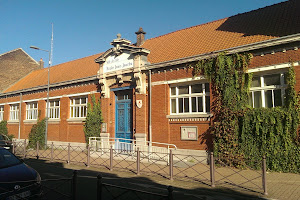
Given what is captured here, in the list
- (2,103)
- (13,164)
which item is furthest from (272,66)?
(2,103)

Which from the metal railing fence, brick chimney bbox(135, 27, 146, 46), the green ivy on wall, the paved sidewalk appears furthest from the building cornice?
brick chimney bbox(135, 27, 146, 46)

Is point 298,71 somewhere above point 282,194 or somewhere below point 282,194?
above

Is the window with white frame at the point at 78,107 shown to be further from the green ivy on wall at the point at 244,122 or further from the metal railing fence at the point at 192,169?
the green ivy on wall at the point at 244,122

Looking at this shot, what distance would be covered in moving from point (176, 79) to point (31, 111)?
16.1 metres

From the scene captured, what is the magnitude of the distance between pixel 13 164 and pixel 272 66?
10.4 metres

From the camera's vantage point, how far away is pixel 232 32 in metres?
13.9

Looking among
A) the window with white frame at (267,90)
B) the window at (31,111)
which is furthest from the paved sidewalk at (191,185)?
the window at (31,111)

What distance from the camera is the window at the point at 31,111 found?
23.1 metres

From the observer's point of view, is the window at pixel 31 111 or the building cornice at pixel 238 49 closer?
the building cornice at pixel 238 49

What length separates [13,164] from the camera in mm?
7352

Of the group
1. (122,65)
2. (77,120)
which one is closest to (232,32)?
(122,65)

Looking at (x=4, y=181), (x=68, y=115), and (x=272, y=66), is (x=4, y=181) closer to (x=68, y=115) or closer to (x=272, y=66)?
(x=272, y=66)

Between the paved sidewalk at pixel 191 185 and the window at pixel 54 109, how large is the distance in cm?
1024

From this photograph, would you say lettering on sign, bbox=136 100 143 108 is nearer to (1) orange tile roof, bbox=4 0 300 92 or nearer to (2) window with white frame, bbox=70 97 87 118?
(1) orange tile roof, bbox=4 0 300 92
